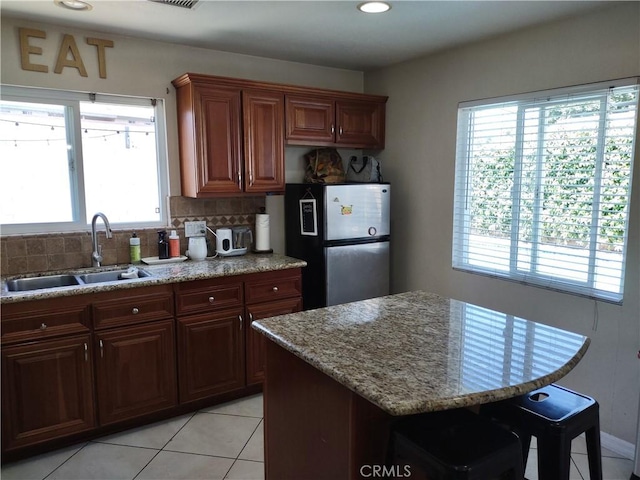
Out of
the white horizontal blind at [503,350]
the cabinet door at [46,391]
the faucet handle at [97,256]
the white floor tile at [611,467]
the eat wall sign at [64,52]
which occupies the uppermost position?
the eat wall sign at [64,52]

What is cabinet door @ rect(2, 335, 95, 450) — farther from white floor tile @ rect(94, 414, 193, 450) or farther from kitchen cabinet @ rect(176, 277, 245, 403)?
kitchen cabinet @ rect(176, 277, 245, 403)

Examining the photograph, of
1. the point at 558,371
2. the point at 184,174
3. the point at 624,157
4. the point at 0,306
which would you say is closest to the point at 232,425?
the point at 0,306

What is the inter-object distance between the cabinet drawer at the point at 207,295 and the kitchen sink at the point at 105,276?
272mm

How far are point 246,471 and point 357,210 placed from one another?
6.29 feet

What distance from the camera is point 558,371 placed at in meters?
1.48

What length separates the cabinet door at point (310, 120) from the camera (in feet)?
11.4

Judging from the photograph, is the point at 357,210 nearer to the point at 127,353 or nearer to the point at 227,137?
the point at 227,137

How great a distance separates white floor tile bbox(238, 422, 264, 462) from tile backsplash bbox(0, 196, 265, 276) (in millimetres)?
1441

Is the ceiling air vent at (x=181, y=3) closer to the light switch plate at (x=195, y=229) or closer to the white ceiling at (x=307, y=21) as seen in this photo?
the white ceiling at (x=307, y=21)

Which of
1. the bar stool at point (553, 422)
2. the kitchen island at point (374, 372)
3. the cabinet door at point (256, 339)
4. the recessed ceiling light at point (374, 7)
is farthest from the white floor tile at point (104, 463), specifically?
the recessed ceiling light at point (374, 7)

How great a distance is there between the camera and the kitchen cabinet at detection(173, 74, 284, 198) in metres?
3.11

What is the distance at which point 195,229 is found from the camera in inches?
137

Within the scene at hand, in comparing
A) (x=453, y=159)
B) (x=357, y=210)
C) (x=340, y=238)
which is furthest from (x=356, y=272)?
(x=453, y=159)
